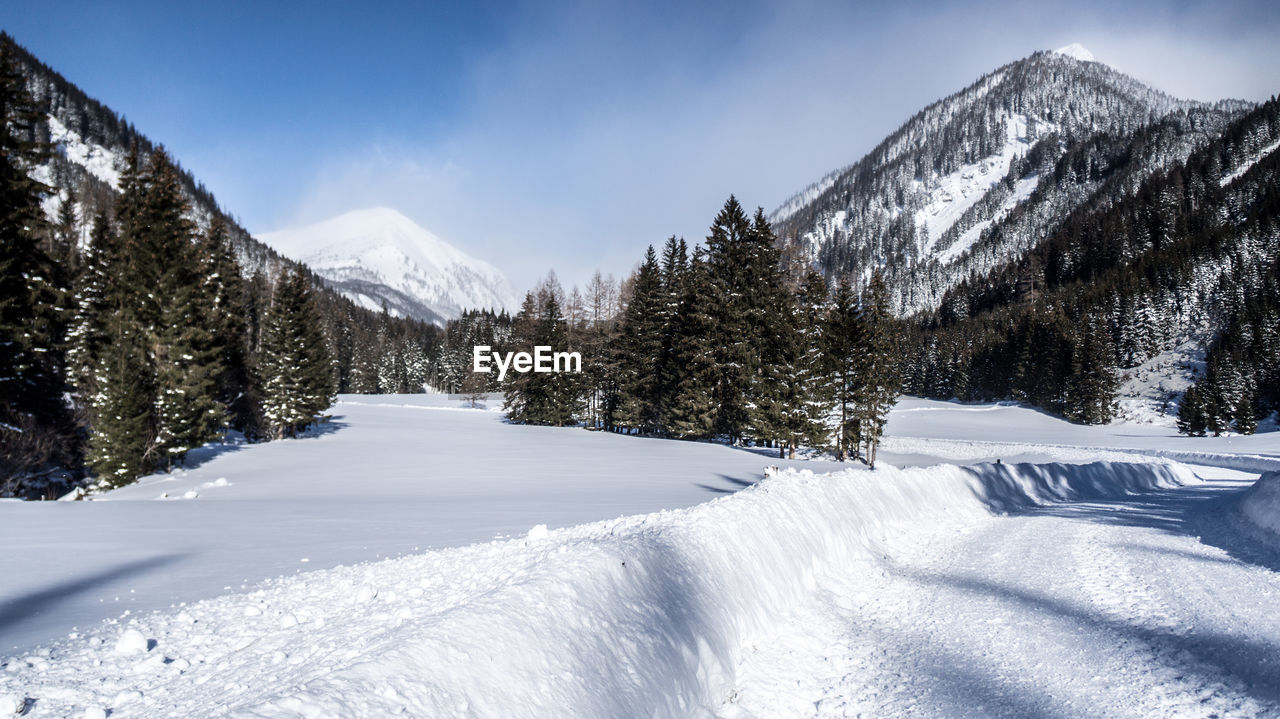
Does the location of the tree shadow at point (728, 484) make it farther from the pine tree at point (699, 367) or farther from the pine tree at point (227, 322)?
the pine tree at point (227, 322)

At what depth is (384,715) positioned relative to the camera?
2572mm

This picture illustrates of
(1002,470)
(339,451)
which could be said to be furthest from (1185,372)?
(339,451)

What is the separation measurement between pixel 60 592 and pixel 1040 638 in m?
9.43

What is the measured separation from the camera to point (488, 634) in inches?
136

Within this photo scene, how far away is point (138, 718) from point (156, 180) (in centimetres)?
3293

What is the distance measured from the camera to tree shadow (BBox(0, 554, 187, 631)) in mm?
4914

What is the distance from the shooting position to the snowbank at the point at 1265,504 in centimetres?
1120

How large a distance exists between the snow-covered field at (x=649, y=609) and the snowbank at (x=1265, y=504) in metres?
0.15

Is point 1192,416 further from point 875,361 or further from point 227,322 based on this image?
point 227,322

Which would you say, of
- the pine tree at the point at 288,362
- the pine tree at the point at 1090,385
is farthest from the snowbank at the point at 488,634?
the pine tree at the point at 1090,385

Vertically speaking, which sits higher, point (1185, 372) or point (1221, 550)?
point (1185, 372)

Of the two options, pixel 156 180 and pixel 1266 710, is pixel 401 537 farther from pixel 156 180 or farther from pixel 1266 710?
pixel 156 180

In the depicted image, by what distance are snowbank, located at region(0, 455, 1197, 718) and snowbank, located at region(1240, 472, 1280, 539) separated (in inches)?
384

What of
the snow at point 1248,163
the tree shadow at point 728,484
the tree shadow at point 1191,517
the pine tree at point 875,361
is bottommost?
the tree shadow at point 728,484
